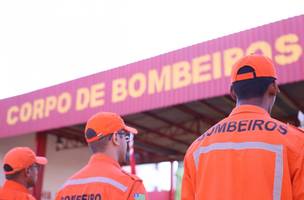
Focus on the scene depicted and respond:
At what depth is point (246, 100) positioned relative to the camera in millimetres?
2014

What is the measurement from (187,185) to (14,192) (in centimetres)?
241

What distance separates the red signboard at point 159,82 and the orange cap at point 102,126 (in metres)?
6.55

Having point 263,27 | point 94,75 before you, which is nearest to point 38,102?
point 94,75

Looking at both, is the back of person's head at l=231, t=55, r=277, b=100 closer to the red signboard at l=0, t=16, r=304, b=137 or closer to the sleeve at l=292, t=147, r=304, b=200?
the sleeve at l=292, t=147, r=304, b=200

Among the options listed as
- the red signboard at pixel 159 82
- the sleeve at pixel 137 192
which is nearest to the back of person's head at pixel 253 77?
the sleeve at pixel 137 192

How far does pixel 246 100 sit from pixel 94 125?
1.45m

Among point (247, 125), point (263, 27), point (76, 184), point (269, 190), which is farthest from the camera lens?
point (263, 27)

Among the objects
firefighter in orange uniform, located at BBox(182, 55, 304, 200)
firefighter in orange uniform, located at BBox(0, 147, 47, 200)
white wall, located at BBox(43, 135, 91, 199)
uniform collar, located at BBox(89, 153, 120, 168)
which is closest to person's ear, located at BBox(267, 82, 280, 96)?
firefighter in orange uniform, located at BBox(182, 55, 304, 200)

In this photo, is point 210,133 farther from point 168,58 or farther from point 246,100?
point 168,58

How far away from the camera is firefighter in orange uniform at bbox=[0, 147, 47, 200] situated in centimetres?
390

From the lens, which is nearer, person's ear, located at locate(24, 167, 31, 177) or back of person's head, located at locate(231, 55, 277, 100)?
back of person's head, located at locate(231, 55, 277, 100)

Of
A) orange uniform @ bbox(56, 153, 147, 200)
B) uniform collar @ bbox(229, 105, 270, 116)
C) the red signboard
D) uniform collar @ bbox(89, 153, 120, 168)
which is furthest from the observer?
the red signboard

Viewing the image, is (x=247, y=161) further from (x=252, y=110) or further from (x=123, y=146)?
(x=123, y=146)

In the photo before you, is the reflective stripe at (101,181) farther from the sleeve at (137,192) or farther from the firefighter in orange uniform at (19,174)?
the firefighter in orange uniform at (19,174)
